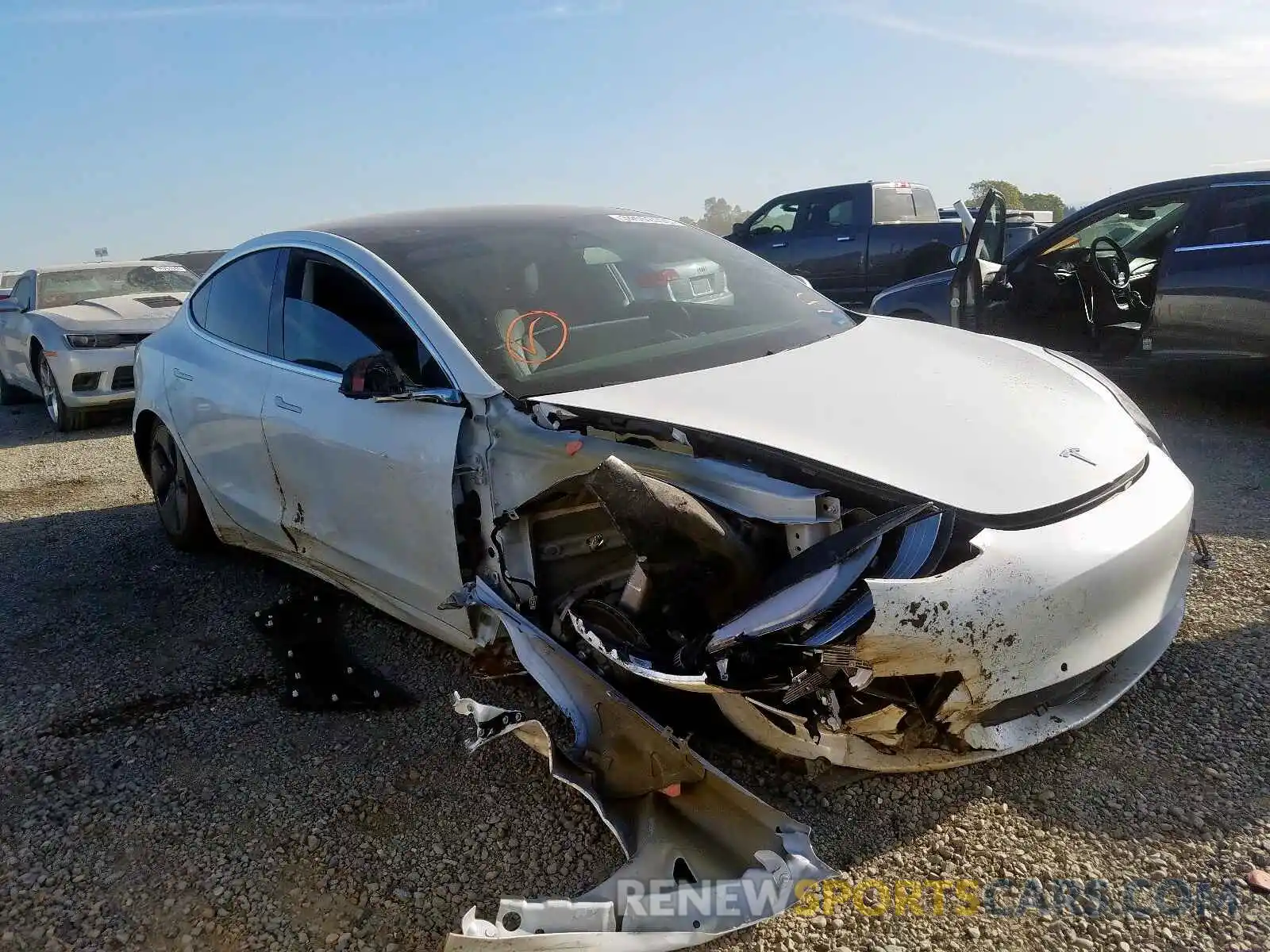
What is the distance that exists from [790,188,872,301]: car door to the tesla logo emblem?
9202 millimetres

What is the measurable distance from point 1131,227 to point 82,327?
8.58 metres

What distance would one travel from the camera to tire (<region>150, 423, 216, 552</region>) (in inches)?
183

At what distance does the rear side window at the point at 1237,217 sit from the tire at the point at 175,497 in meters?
5.74

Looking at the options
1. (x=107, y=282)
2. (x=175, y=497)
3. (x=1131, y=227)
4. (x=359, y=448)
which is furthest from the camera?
(x=107, y=282)

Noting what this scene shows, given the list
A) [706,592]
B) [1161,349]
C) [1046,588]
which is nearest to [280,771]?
[706,592]

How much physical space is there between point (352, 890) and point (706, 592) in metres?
1.14

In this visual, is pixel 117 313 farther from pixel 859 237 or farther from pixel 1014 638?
pixel 1014 638

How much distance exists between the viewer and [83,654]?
3857 mm

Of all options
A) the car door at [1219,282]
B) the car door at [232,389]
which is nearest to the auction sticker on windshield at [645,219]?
the car door at [232,389]

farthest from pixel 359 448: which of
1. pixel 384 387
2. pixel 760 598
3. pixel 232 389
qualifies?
pixel 760 598

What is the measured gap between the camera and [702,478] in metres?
2.50

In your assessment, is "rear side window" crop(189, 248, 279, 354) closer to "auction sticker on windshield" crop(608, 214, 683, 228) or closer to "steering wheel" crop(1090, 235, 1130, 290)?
"auction sticker on windshield" crop(608, 214, 683, 228)

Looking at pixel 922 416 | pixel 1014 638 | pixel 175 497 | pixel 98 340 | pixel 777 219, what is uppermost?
pixel 777 219

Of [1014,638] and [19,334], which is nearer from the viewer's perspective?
[1014,638]
